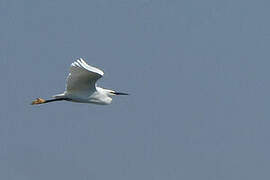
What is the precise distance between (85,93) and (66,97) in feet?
3.79

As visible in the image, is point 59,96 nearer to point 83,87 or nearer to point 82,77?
point 83,87

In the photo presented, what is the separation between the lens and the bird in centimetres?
4580

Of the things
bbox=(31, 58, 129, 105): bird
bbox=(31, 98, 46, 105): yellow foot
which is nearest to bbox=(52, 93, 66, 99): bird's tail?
bbox=(31, 58, 129, 105): bird

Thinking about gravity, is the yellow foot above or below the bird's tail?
above

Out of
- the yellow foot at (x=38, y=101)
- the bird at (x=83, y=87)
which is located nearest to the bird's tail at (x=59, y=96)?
the bird at (x=83, y=87)

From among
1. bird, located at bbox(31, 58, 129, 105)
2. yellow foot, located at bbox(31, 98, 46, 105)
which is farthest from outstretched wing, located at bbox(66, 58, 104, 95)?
yellow foot, located at bbox(31, 98, 46, 105)

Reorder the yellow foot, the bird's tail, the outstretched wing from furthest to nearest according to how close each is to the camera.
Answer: the yellow foot → the bird's tail → the outstretched wing

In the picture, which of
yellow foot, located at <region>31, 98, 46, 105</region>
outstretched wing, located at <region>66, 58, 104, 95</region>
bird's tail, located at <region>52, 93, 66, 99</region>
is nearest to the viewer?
outstretched wing, located at <region>66, 58, 104, 95</region>

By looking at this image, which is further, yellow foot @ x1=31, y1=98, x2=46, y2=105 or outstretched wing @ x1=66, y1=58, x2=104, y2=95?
yellow foot @ x1=31, y1=98, x2=46, y2=105

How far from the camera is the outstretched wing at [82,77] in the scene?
45.5 meters

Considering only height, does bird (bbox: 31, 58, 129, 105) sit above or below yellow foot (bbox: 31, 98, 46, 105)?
below

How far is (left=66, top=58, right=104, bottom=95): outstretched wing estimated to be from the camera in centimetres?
4553

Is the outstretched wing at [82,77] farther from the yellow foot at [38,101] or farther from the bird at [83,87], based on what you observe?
the yellow foot at [38,101]

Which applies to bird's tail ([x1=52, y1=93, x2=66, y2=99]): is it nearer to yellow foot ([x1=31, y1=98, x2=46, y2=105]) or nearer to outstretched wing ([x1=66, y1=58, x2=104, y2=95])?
outstretched wing ([x1=66, y1=58, x2=104, y2=95])
